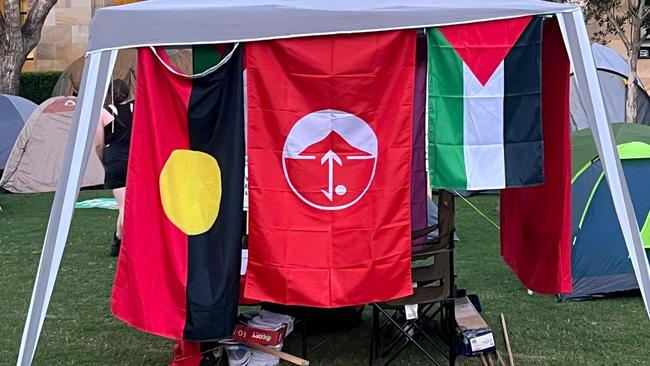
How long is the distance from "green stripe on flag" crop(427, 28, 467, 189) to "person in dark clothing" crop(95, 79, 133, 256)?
3.79 meters

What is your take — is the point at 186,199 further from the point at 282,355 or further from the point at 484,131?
the point at 484,131

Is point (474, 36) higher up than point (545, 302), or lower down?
higher up

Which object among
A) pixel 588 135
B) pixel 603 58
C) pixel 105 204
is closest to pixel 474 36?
pixel 588 135

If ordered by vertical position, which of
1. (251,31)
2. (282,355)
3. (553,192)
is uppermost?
(251,31)

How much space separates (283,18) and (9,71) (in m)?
15.0

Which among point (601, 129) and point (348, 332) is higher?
point (601, 129)

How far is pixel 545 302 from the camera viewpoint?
718cm

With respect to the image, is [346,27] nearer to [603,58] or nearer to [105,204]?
[105,204]

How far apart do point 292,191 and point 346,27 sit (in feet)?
2.99

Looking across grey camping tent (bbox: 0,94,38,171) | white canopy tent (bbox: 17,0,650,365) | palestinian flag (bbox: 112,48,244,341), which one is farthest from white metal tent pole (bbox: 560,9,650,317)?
grey camping tent (bbox: 0,94,38,171)

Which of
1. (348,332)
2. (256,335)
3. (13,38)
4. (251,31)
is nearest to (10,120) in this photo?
(13,38)

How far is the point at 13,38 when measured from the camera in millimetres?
18375

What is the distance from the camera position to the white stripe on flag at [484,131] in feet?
16.0

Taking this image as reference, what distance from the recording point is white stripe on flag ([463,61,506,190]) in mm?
4891
